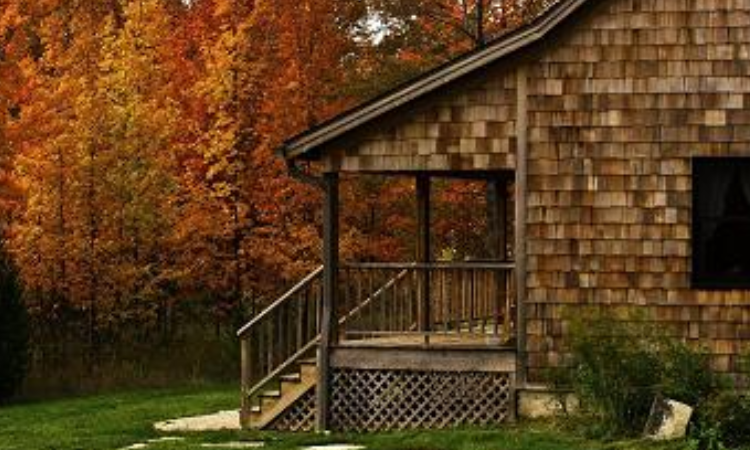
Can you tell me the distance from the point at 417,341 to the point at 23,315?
9.94 m

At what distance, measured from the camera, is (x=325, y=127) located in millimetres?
16547

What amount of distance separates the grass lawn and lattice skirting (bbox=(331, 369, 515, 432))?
0.63 m

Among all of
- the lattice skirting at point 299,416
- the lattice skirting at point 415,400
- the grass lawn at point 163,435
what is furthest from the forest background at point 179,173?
the lattice skirting at point 415,400

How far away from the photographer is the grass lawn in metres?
14.5

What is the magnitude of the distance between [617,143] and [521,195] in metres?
1.40

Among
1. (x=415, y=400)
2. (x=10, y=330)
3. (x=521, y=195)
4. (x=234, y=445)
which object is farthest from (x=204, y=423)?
(x=10, y=330)

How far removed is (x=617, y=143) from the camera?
53.1 feet

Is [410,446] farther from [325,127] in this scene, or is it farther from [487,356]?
[325,127]

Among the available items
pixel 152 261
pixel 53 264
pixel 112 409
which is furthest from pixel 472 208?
pixel 112 409

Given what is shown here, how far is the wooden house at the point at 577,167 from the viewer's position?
627 inches

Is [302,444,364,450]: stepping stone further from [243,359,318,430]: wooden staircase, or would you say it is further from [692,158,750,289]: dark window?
[692,158,750,289]: dark window

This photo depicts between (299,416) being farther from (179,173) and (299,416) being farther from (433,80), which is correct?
(179,173)

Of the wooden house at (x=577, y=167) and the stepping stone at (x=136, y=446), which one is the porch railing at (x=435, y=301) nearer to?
the wooden house at (x=577, y=167)

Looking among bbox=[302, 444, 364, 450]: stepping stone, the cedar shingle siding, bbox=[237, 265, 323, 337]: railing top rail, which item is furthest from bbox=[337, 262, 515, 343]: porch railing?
bbox=[302, 444, 364, 450]: stepping stone
